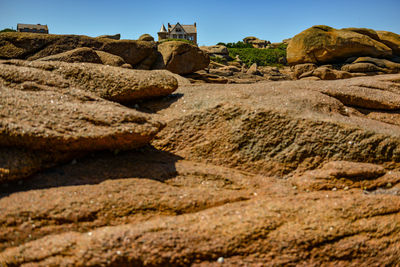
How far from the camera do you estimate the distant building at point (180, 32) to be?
7594cm

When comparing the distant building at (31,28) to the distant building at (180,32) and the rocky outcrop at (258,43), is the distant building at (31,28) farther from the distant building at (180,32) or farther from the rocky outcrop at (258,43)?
the rocky outcrop at (258,43)

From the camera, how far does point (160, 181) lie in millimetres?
4023

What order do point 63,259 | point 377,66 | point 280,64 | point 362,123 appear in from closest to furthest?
point 63,259 < point 362,123 < point 377,66 < point 280,64

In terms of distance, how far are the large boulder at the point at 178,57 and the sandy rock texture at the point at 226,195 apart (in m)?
12.0

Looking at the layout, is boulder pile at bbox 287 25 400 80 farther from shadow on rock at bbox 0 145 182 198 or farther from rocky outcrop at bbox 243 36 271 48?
rocky outcrop at bbox 243 36 271 48

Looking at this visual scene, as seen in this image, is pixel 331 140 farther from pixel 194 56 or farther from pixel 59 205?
pixel 194 56

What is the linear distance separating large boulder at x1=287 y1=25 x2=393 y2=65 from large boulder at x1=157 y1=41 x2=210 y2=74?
47.8 feet

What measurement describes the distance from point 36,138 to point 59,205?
33.4 inches

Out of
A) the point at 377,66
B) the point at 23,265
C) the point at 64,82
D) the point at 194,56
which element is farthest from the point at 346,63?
the point at 23,265

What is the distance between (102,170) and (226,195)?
1.65 m

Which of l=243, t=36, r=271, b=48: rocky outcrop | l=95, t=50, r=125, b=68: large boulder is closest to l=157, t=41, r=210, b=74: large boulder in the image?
l=95, t=50, r=125, b=68: large boulder

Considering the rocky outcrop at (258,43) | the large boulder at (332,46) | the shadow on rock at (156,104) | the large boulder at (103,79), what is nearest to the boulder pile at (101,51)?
the large boulder at (103,79)

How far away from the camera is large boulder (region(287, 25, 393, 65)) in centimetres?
2678

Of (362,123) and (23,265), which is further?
(362,123)
